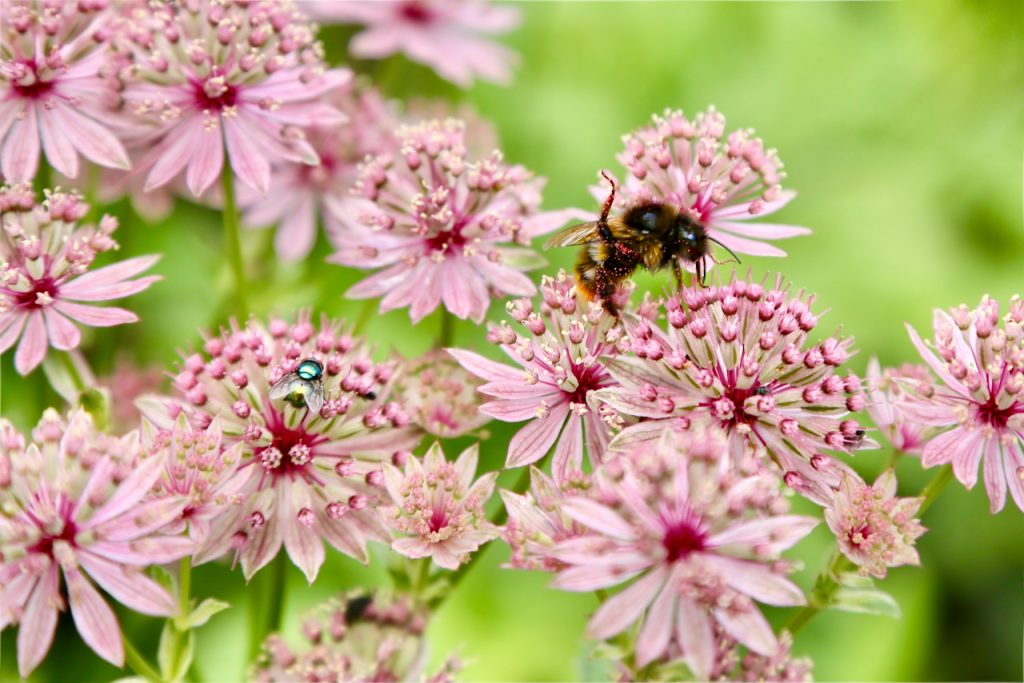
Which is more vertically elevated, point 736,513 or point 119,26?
point 119,26

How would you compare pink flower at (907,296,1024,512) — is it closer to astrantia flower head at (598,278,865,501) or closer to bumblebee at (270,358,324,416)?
astrantia flower head at (598,278,865,501)

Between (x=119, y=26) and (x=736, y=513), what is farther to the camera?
(x=119, y=26)

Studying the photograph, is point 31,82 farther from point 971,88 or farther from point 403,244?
point 971,88

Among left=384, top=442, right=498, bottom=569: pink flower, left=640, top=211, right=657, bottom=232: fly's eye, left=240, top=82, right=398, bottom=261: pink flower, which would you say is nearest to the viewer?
left=384, top=442, right=498, bottom=569: pink flower

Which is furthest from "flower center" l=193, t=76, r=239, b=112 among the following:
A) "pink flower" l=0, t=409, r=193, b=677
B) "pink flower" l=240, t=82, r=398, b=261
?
"pink flower" l=0, t=409, r=193, b=677

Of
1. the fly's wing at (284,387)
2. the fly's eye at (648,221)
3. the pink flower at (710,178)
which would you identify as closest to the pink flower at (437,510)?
the fly's wing at (284,387)

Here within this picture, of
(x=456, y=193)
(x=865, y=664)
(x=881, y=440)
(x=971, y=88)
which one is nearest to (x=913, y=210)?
(x=971, y=88)
